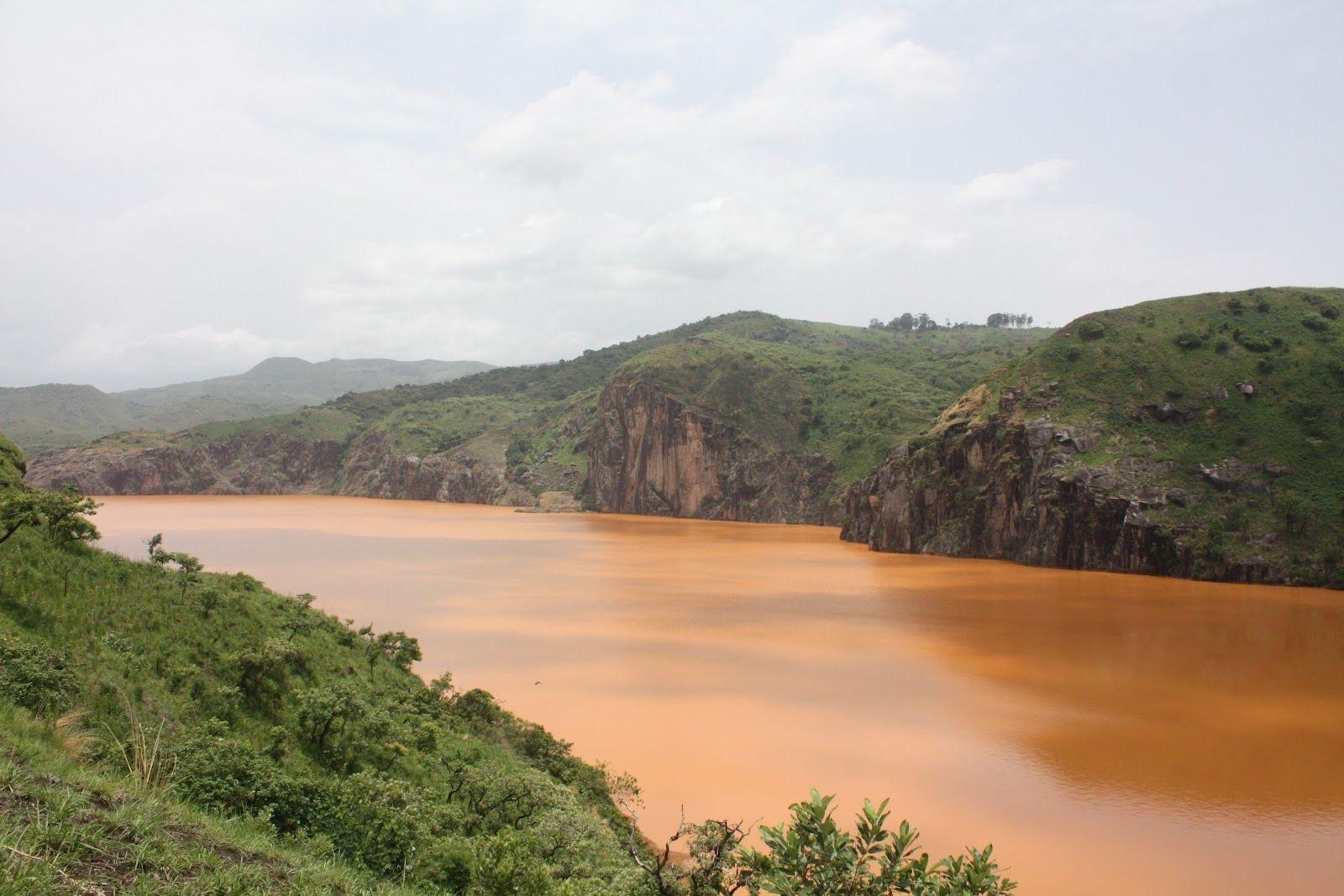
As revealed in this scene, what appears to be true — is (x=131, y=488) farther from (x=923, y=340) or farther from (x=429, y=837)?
(x=923, y=340)

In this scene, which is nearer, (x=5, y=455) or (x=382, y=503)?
(x=5, y=455)

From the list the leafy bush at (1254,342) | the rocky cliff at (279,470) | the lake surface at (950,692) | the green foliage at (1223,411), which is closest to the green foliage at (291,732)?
the lake surface at (950,692)

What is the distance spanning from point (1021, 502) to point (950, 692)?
35774 millimetres

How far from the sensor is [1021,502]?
5606 cm

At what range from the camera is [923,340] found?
6634 inches

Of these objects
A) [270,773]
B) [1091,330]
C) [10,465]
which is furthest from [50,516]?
[1091,330]

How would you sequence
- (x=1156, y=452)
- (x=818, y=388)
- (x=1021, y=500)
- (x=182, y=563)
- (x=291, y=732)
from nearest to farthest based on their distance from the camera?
(x=291, y=732) < (x=182, y=563) < (x=1156, y=452) < (x=1021, y=500) < (x=818, y=388)

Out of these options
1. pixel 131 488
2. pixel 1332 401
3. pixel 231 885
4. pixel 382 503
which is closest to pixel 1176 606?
pixel 1332 401

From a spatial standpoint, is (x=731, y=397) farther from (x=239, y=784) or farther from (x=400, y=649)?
(x=239, y=784)

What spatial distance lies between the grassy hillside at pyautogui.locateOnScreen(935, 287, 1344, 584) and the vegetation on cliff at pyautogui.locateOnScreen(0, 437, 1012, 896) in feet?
150

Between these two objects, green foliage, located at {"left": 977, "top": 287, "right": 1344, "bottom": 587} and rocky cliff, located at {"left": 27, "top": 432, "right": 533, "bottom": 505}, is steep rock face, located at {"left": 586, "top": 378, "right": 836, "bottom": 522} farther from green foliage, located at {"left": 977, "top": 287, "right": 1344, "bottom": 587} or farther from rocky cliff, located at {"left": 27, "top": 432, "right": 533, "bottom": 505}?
green foliage, located at {"left": 977, "top": 287, "right": 1344, "bottom": 587}

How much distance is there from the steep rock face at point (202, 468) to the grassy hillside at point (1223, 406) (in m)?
112

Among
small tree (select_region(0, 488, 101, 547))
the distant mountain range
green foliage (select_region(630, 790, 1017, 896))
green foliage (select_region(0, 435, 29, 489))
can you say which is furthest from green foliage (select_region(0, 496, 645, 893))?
the distant mountain range

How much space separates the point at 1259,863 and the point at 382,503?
11349 cm
